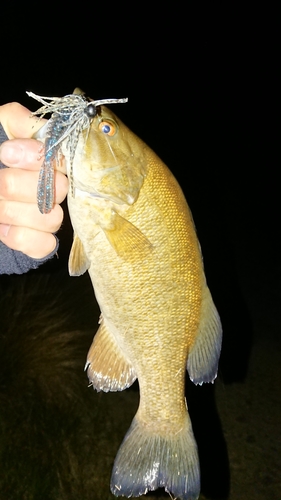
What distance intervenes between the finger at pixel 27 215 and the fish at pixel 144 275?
84 mm

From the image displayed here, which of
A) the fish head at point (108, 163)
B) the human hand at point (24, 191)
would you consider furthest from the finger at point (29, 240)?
the fish head at point (108, 163)

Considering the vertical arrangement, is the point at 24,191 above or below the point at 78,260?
above

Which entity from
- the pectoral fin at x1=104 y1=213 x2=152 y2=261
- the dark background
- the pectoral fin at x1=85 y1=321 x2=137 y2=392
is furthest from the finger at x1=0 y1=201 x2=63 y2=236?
the dark background

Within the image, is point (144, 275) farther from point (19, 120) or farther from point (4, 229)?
point (19, 120)

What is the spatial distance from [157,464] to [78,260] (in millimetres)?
986

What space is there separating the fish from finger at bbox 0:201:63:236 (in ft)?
0.28

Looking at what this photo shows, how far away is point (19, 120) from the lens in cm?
183

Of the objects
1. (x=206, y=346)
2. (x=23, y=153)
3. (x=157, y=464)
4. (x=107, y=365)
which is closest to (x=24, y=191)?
(x=23, y=153)

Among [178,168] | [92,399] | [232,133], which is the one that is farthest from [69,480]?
[232,133]

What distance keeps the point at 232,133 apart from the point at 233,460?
1368cm

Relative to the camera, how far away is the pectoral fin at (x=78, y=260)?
1.80 metres

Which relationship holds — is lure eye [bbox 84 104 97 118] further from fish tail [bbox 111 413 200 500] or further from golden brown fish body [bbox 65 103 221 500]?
fish tail [bbox 111 413 200 500]

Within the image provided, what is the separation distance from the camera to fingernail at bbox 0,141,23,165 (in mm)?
1619

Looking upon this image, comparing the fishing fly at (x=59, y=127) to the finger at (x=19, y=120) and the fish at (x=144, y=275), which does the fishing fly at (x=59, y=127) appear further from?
the finger at (x=19, y=120)
